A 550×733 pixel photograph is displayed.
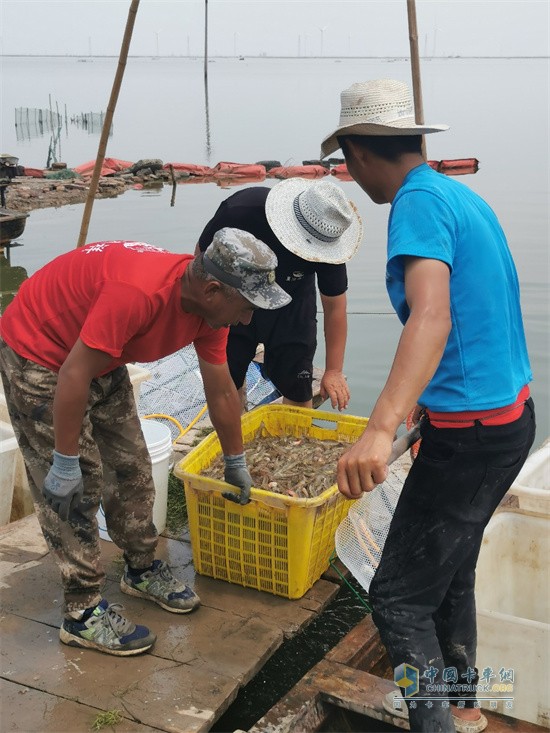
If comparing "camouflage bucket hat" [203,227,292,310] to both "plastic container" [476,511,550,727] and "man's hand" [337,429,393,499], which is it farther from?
"plastic container" [476,511,550,727]

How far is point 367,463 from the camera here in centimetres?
191

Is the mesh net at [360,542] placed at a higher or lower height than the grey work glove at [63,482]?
lower

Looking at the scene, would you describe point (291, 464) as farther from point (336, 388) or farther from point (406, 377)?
point (406, 377)

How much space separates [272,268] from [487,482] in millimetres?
1029

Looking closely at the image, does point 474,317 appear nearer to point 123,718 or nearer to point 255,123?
point 123,718

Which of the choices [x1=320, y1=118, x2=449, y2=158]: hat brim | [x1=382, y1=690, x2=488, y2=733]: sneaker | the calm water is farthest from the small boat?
[x1=382, y1=690, x2=488, y2=733]: sneaker

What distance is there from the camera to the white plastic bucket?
3.91 meters

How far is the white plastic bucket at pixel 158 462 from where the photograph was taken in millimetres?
3906

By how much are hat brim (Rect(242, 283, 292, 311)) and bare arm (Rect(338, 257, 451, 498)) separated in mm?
791

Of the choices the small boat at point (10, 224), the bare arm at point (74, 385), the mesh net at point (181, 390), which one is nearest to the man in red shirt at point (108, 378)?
the bare arm at point (74, 385)

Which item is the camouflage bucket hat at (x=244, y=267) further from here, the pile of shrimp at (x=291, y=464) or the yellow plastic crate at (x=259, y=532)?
the pile of shrimp at (x=291, y=464)

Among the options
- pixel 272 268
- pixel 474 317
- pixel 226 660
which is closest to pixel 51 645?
pixel 226 660

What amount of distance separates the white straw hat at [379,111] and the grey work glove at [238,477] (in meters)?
1.54

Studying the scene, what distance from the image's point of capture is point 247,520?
356cm
